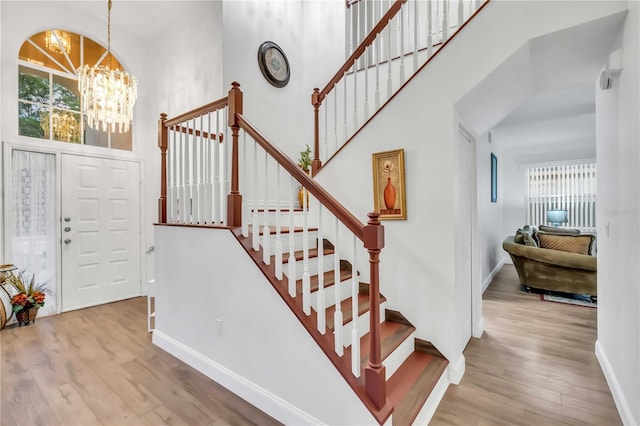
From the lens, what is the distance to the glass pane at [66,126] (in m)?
3.70

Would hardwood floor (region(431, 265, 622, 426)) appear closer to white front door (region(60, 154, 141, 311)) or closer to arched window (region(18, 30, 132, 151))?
white front door (region(60, 154, 141, 311))

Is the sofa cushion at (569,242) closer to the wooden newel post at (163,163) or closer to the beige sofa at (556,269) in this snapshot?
the beige sofa at (556,269)

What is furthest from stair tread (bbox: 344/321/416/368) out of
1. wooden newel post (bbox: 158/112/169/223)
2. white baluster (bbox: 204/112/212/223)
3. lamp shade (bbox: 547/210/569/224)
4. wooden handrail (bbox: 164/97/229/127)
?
lamp shade (bbox: 547/210/569/224)

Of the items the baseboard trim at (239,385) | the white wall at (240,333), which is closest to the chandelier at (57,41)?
the white wall at (240,333)

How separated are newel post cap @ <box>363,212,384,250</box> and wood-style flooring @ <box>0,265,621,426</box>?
1247 millimetres

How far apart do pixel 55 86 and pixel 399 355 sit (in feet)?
16.5

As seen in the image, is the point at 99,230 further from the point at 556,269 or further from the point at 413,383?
the point at 556,269

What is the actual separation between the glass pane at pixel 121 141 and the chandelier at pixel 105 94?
119 centimetres

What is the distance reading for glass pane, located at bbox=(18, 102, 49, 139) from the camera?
11.2ft

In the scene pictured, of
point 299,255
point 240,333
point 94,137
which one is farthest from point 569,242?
point 94,137

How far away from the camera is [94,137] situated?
402cm

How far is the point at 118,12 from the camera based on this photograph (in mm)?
3857

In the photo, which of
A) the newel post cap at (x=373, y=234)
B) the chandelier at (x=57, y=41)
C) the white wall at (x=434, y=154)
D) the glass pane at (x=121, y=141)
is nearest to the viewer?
the newel post cap at (x=373, y=234)

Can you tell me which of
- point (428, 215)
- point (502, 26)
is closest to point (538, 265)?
point (428, 215)
